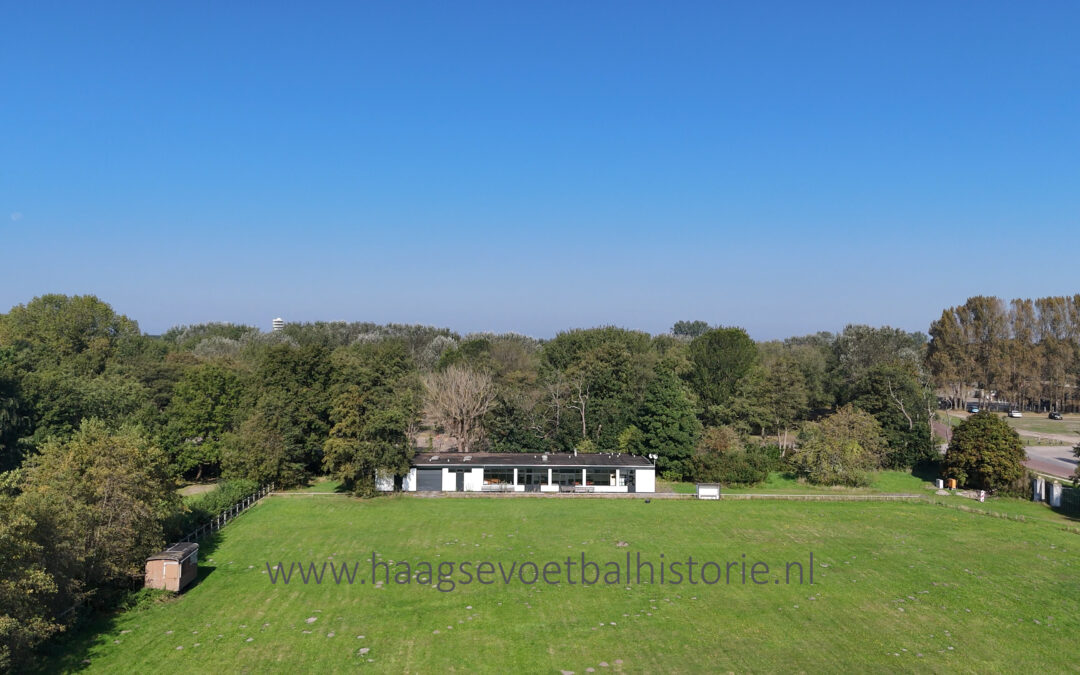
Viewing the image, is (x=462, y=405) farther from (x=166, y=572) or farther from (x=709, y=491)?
(x=166, y=572)

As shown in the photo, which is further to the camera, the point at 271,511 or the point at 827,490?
the point at 827,490

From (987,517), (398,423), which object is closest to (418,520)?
(398,423)

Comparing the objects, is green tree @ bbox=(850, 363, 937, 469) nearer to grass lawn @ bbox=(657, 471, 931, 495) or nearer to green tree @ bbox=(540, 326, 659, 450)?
grass lawn @ bbox=(657, 471, 931, 495)

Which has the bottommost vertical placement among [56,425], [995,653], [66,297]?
[995,653]

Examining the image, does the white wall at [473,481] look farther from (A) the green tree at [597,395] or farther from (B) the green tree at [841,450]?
(B) the green tree at [841,450]

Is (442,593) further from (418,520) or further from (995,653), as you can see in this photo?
(995,653)

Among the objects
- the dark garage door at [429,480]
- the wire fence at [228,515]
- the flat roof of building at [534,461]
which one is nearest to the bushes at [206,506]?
the wire fence at [228,515]
